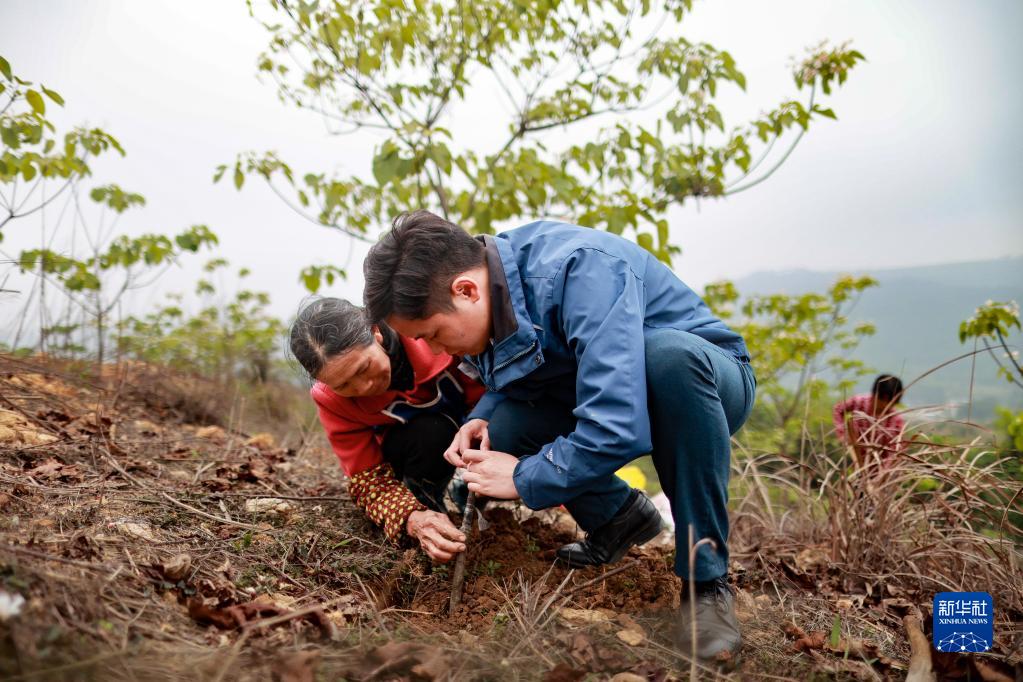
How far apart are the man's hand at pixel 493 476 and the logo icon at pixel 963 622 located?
112 centimetres

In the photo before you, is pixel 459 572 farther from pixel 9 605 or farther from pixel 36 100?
pixel 36 100

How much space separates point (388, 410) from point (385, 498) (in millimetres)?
300

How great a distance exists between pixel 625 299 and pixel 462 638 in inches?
35.1

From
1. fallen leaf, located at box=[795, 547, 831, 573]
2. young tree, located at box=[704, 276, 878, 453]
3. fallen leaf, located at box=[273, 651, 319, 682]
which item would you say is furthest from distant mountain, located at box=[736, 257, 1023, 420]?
fallen leaf, located at box=[273, 651, 319, 682]

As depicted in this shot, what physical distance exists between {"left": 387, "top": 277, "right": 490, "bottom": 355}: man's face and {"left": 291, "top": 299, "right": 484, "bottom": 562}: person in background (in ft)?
1.07

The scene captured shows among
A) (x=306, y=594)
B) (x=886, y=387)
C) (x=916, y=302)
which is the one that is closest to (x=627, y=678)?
(x=306, y=594)

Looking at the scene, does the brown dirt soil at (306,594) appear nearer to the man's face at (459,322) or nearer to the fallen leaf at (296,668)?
the fallen leaf at (296,668)

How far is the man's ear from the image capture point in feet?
5.54

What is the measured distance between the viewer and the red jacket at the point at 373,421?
218cm

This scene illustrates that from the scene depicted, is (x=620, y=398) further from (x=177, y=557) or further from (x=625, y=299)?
(x=177, y=557)

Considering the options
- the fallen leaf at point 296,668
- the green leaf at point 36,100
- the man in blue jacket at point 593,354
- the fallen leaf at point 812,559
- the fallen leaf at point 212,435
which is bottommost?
the fallen leaf at point 812,559

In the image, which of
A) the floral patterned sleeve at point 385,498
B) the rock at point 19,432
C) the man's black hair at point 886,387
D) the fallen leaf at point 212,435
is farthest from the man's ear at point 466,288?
the man's black hair at point 886,387

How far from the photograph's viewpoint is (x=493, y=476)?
1.73 meters

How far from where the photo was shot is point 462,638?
5.11 ft
